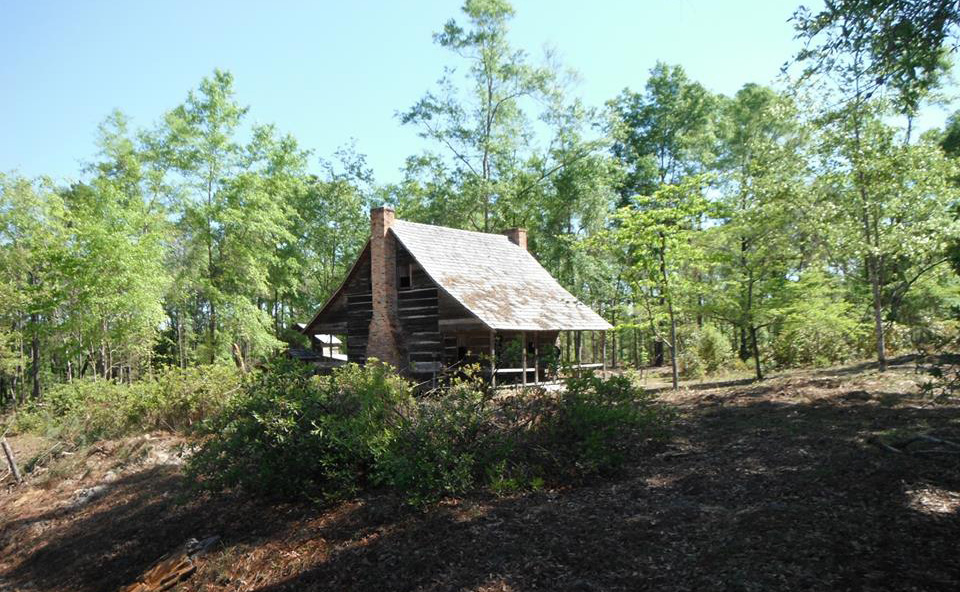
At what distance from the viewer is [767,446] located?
7.38 meters

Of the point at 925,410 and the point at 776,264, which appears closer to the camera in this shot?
the point at 925,410

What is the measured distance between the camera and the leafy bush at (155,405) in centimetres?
1418

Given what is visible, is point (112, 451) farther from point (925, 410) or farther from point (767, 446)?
point (925, 410)

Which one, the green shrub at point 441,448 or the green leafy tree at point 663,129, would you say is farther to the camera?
the green leafy tree at point 663,129

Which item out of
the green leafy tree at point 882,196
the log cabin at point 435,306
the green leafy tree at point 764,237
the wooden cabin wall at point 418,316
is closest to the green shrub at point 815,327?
the green leafy tree at point 764,237

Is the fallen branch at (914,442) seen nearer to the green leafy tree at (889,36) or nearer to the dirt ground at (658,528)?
the dirt ground at (658,528)

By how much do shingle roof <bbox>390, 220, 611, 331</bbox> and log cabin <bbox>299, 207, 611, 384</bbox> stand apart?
0.16 ft

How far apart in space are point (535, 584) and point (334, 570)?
2.10 metres

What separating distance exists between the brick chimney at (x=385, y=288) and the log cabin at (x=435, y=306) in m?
0.03

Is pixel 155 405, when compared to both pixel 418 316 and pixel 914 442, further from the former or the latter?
pixel 914 442

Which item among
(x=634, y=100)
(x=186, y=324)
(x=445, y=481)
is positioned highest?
(x=634, y=100)

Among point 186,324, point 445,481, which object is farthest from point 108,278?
point 445,481

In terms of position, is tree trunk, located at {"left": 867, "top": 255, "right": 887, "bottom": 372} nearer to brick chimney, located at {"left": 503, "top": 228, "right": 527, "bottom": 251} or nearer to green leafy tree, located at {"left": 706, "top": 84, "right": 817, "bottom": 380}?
green leafy tree, located at {"left": 706, "top": 84, "right": 817, "bottom": 380}

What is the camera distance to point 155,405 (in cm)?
1432
